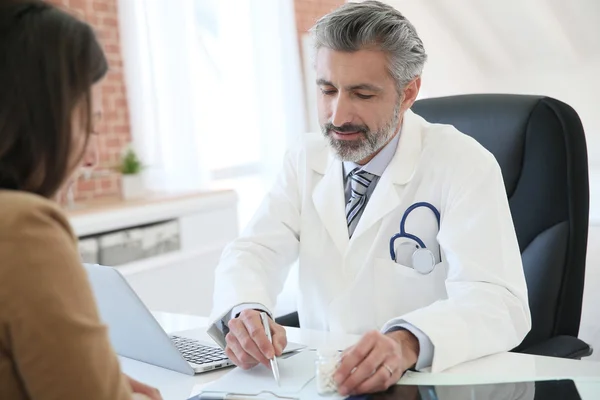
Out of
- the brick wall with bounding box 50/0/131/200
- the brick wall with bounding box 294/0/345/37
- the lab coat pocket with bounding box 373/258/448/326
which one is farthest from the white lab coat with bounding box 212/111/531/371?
the brick wall with bounding box 294/0/345/37

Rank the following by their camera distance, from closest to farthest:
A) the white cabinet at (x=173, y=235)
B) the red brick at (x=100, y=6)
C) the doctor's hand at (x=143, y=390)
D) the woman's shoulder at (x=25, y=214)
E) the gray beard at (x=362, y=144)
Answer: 1. the woman's shoulder at (x=25, y=214)
2. the doctor's hand at (x=143, y=390)
3. the gray beard at (x=362, y=144)
4. the white cabinet at (x=173, y=235)
5. the red brick at (x=100, y=6)

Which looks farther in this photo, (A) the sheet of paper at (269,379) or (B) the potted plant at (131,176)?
(B) the potted plant at (131,176)

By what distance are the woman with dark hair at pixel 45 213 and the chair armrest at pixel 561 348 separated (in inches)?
39.2

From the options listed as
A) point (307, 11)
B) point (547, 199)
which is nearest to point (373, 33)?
point (547, 199)

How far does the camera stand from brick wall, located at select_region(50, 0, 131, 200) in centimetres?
350

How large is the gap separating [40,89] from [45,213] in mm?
128

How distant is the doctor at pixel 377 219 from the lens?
4.74ft

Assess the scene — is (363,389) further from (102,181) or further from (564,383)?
(102,181)

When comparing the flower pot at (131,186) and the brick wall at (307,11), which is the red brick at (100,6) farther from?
the brick wall at (307,11)

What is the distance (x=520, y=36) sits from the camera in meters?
4.55

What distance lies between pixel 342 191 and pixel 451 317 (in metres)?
0.49

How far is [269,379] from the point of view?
1.18 meters

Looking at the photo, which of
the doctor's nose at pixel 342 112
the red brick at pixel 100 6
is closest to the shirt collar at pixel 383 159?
the doctor's nose at pixel 342 112

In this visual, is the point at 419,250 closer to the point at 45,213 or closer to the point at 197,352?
the point at 197,352
